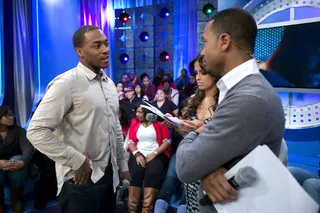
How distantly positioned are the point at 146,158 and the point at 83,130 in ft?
6.80

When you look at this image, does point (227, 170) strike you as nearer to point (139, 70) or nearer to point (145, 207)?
point (145, 207)

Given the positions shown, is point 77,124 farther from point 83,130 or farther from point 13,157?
point 13,157

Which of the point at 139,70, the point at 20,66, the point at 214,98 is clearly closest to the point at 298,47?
the point at 214,98

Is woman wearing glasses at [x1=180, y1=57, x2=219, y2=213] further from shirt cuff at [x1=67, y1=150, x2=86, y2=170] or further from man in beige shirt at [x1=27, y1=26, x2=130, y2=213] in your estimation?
shirt cuff at [x1=67, y1=150, x2=86, y2=170]

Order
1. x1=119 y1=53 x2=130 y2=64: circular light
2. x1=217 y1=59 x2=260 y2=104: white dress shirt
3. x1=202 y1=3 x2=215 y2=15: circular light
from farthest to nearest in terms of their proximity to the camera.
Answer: x1=119 y1=53 x2=130 y2=64: circular light < x1=202 y1=3 x2=215 y2=15: circular light < x1=217 y1=59 x2=260 y2=104: white dress shirt

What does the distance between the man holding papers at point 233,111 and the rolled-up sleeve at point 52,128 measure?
0.90 meters

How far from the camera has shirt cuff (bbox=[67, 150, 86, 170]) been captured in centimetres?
173

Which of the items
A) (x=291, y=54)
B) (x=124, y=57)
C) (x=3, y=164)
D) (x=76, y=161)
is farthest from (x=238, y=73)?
(x=124, y=57)

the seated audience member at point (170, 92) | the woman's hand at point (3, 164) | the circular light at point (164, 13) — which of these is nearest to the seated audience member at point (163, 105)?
the seated audience member at point (170, 92)

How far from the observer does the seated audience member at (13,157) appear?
3.64 m

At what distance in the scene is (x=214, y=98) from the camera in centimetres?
224

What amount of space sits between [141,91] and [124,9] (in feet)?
14.0

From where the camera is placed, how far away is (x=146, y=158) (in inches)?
152

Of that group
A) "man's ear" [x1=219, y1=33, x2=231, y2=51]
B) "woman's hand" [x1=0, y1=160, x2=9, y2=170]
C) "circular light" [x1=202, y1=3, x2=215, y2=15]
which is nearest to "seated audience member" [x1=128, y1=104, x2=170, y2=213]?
"woman's hand" [x1=0, y1=160, x2=9, y2=170]
